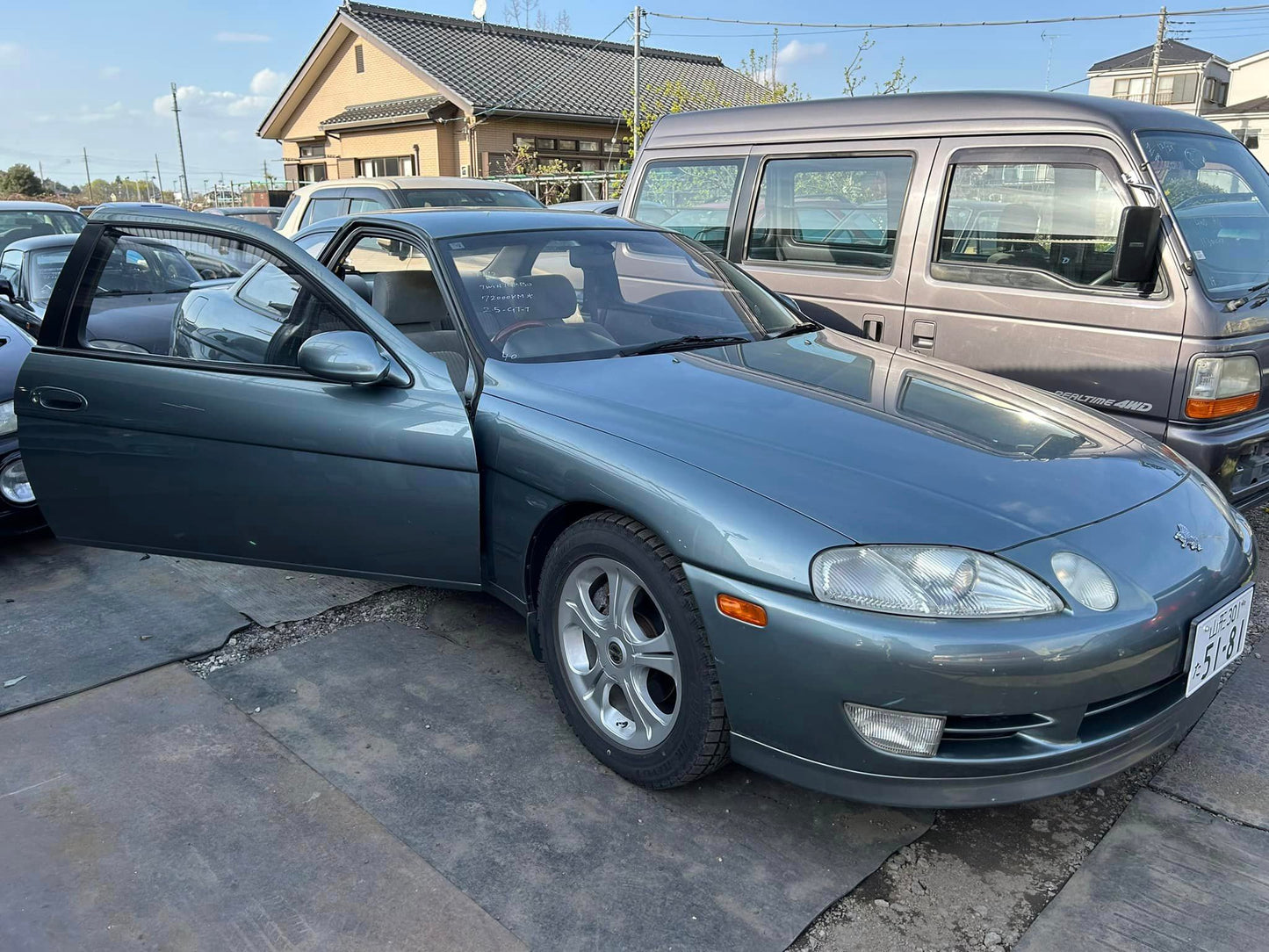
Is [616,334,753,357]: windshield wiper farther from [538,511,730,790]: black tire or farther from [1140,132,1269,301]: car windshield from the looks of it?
[1140,132,1269,301]: car windshield

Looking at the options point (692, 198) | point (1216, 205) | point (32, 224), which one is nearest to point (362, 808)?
point (692, 198)

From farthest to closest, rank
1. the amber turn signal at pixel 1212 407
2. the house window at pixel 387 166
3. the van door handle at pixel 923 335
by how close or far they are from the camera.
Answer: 1. the house window at pixel 387 166
2. the van door handle at pixel 923 335
3. the amber turn signal at pixel 1212 407

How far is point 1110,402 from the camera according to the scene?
3914mm

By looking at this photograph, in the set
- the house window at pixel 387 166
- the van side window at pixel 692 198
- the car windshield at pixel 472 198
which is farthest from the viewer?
the house window at pixel 387 166

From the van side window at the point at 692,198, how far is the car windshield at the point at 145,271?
2.59 meters

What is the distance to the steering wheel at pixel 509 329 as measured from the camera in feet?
10.00

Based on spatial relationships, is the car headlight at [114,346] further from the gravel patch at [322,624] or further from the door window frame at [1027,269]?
the door window frame at [1027,269]

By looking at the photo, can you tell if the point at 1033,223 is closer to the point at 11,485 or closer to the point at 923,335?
the point at 923,335

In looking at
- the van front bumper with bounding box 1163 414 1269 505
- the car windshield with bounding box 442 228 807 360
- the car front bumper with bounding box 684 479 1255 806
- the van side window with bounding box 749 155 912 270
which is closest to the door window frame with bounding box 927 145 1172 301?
the van side window with bounding box 749 155 912 270

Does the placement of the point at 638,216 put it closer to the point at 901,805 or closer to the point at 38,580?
the point at 38,580

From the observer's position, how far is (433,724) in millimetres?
2918

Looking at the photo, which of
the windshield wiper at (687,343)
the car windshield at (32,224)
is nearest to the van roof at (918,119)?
the windshield wiper at (687,343)

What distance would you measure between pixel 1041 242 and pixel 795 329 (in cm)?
139

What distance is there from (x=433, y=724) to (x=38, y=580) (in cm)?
227
